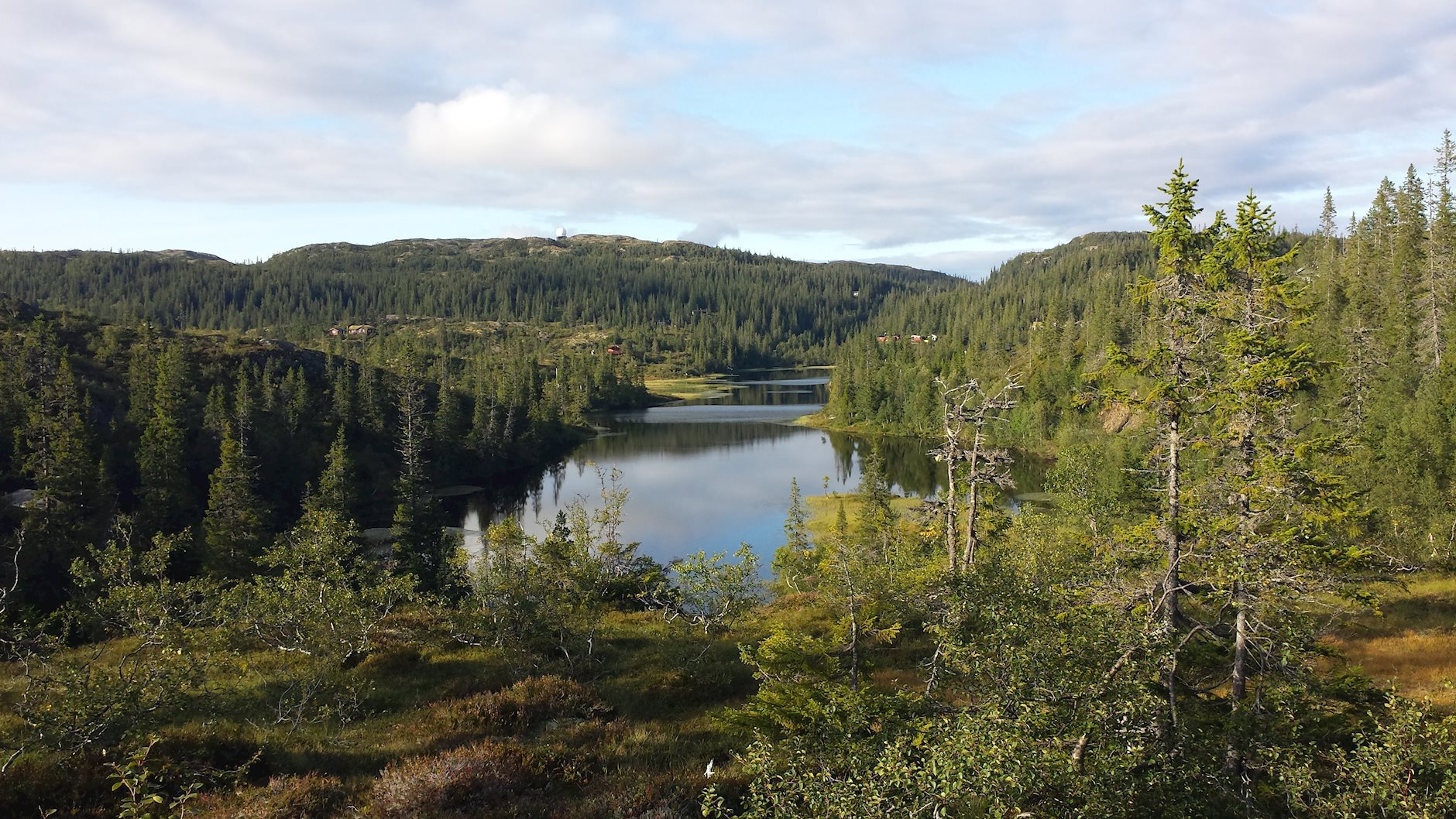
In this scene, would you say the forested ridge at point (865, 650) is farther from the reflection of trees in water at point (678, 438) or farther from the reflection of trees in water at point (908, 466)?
the reflection of trees in water at point (678, 438)

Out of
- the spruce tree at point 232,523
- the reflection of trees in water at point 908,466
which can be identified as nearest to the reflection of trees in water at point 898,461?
the reflection of trees in water at point 908,466

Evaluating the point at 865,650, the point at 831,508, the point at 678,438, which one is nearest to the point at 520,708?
the point at 865,650

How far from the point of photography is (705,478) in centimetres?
8775

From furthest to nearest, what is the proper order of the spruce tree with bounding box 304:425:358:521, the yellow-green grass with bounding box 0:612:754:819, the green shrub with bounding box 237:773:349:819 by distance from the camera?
the spruce tree with bounding box 304:425:358:521 < the yellow-green grass with bounding box 0:612:754:819 < the green shrub with bounding box 237:773:349:819

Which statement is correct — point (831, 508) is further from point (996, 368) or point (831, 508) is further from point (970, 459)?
point (996, 368)

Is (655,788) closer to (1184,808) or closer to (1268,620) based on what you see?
(1184,808)

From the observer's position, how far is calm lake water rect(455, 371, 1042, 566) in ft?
208

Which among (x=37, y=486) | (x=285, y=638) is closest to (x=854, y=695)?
(x=285, y=638)

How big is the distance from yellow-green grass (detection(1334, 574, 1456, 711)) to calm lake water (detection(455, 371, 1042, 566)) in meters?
33.5

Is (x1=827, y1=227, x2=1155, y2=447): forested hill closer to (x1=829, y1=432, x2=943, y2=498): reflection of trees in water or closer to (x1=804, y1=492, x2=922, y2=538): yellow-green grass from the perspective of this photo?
(x1=829, y1=432, x2=943, y2=498): reflection of trees in water

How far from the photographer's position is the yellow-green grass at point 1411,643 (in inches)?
845

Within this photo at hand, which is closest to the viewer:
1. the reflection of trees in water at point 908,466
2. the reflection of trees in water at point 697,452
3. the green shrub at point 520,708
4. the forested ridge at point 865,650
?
the forested ridge at point 865,650

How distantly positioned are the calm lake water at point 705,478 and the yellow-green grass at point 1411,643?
33458 millimetres

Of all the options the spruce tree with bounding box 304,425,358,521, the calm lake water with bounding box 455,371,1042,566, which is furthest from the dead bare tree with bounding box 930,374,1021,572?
the spruce tree with bounding box 304,425,358,521
